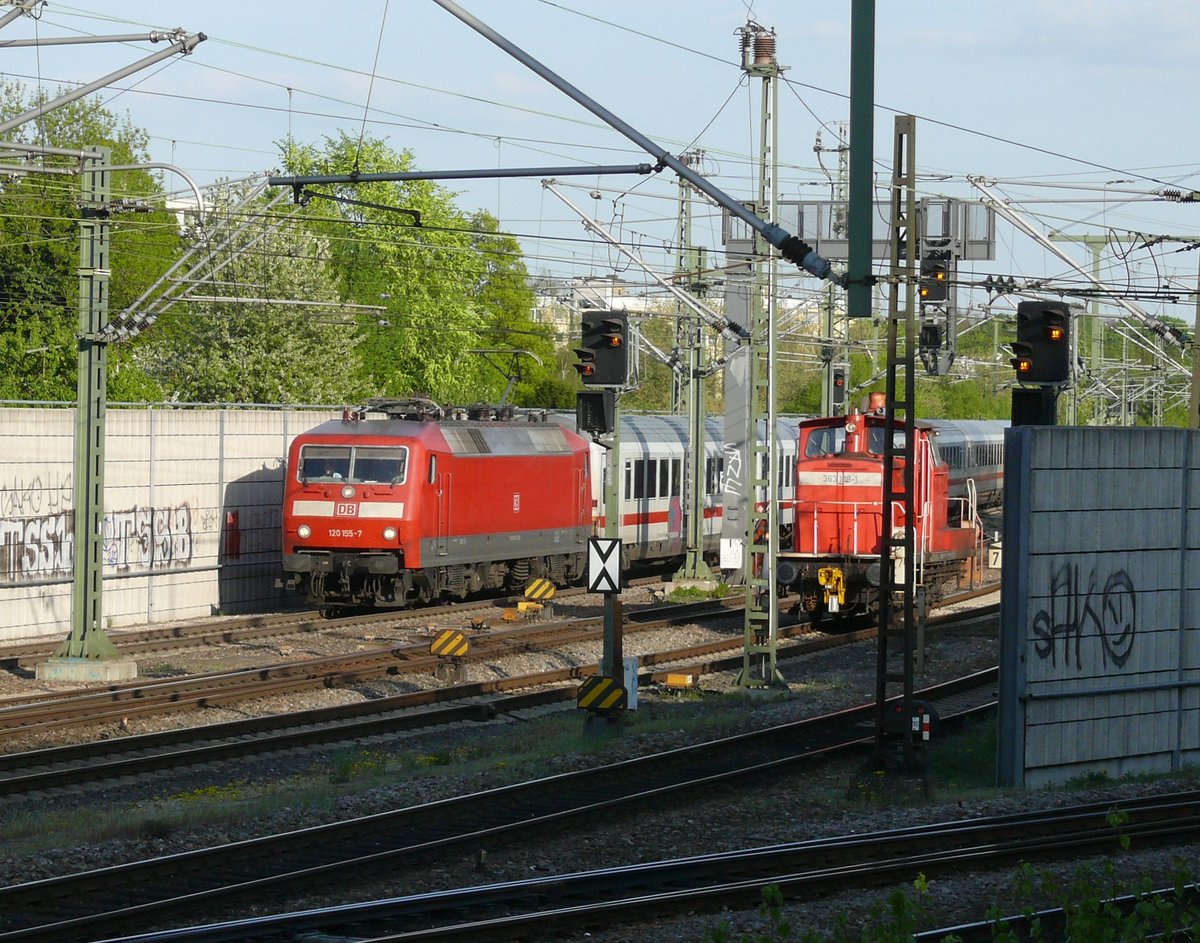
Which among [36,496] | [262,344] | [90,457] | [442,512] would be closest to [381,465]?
[442,512]

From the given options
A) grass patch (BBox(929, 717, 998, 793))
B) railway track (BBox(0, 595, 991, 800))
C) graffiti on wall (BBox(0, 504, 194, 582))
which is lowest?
grass patch (BBox(929, 717, 998, 793))

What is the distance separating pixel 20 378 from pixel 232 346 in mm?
6411

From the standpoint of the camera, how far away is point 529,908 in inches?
384

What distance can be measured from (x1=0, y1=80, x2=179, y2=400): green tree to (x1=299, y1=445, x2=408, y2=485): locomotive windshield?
999 centimetres

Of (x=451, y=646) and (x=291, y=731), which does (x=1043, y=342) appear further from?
(x=291, y=731)

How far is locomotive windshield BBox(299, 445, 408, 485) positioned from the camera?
26594 mm

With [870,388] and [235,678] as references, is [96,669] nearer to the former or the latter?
[235,678]

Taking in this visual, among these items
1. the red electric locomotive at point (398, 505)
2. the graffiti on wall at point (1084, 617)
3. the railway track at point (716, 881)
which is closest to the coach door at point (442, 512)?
the red electric locomotive at point (398, 505)

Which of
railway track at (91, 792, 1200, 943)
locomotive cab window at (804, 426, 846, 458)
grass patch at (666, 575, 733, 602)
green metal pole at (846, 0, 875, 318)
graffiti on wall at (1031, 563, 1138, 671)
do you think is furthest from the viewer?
grass patch at (666, 575, 733, 602)

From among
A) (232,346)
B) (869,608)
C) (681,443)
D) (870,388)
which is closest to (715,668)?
(869,608)

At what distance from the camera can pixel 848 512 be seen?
25.9 meters

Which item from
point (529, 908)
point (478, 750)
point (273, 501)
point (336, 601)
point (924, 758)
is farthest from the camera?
point (273, 501)

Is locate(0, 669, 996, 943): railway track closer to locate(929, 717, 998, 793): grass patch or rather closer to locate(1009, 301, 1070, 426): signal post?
locate(929, 717, 998, 793): grass patch

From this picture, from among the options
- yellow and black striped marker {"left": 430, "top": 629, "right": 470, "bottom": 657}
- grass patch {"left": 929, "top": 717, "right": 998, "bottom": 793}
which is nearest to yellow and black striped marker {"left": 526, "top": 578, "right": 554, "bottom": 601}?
yellow and black striped marker {"left": 430, "top": 629, "right": 470, "bottom": 657}
